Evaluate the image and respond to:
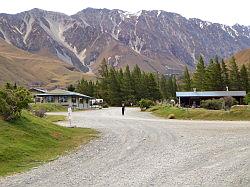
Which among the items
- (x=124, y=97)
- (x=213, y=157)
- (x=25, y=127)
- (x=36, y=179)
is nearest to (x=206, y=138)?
(x=213, y=157)

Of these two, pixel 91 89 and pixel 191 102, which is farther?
pixel 91 89

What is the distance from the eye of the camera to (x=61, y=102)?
10706 centimetres

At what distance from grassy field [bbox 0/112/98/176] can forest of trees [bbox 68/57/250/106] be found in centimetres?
8815

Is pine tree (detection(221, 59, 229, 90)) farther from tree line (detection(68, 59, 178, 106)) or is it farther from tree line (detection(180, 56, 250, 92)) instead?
tree line (detection(68, 59, 178, 106))


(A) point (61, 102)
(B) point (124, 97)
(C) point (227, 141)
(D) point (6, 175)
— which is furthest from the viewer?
(B) point (124, 97)

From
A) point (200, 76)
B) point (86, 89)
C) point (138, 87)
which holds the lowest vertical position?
point (138, 87)

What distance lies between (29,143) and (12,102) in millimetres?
5507

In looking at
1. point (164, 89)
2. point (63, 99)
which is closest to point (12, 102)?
point (63, 99)

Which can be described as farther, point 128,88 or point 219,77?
point 128,88

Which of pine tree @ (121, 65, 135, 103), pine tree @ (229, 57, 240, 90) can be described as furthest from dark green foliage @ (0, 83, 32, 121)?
pine tree @ (121, 65, 135, 103)

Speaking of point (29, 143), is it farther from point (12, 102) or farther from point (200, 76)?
point (200, 76)

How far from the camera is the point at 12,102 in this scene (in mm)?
27125

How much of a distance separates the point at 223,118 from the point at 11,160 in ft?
116

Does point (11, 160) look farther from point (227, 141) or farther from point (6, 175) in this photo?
point (227, 141)
